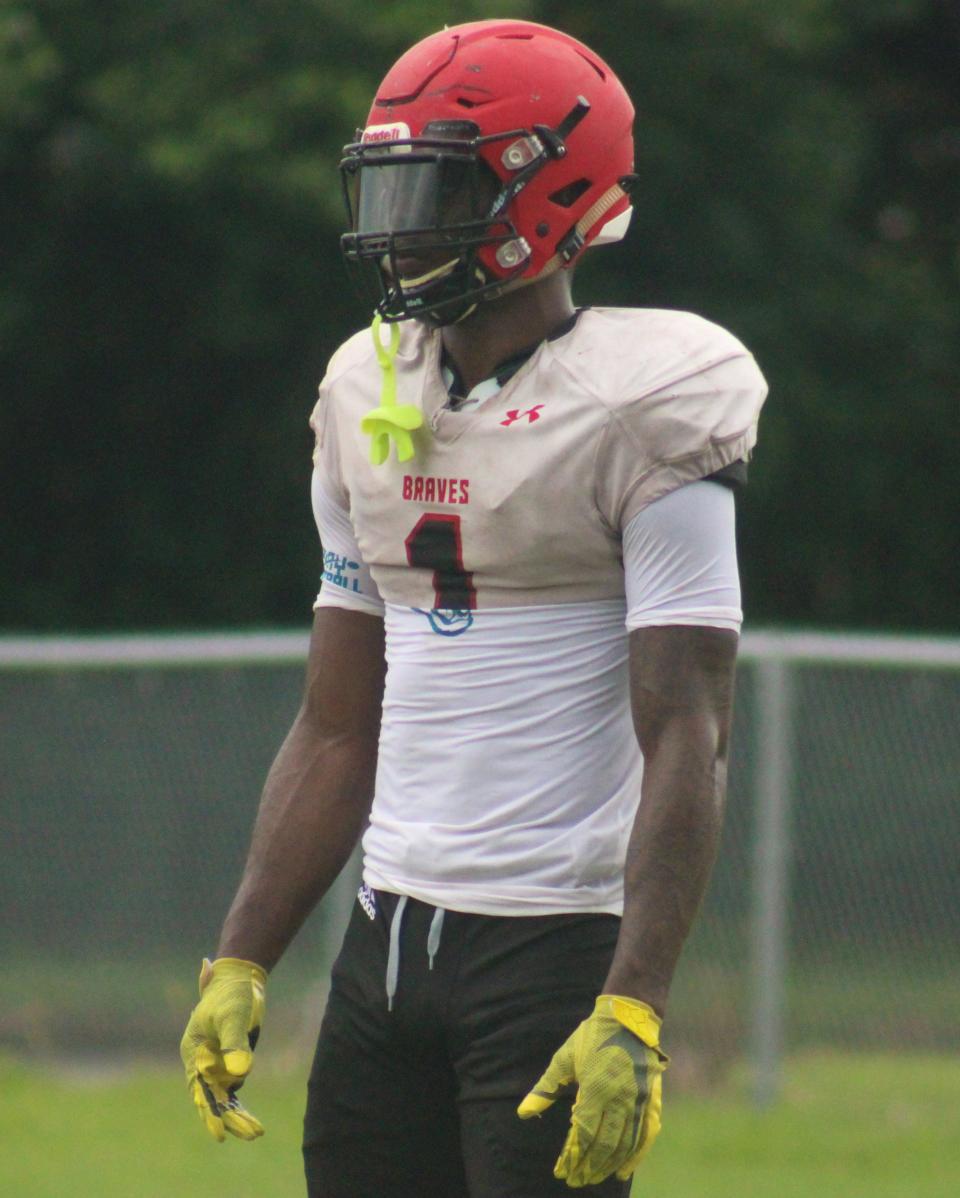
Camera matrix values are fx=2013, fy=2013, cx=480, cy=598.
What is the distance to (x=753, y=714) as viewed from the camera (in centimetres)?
693

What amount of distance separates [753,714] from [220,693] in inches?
77.8

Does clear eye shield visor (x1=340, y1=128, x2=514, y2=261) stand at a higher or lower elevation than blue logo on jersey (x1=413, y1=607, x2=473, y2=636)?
higher

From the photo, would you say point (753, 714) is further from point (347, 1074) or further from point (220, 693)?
point (347, 1074)

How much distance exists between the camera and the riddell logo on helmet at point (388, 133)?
2.55 metres

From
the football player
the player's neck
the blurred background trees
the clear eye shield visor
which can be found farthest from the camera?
the blurred background trees

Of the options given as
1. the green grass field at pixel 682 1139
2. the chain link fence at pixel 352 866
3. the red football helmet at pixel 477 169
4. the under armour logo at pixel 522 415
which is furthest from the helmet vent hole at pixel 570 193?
the chain link fence at pixel 352 866

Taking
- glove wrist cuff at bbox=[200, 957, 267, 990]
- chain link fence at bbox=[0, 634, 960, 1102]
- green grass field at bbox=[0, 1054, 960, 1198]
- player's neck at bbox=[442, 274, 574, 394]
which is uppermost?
A: player's neck at bbox=[442, 274, 574, 394]

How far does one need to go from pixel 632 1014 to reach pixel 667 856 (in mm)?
190

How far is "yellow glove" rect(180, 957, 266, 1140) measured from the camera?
2.67 metres

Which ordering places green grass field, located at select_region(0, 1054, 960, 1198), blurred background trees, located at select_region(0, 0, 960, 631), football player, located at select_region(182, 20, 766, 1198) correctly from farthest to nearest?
blurred background trees, located at select_region(0, 0, 960, 631)
green grass field, located at select_region(0, 1054, 960, 1198)
football player, located at select_region(182, 20, 766, 1198)

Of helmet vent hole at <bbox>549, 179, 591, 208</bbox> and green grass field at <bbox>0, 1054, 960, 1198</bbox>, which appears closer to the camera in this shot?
helmet vent hole at <bbox>549, 179, 591, 208</bbox>

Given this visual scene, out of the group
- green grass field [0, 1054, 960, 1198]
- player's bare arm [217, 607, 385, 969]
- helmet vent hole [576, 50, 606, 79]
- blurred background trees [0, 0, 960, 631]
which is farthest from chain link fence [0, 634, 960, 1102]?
helmet vent hole [576, 50, 606, 79]

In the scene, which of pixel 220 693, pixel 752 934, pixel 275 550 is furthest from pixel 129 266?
pixel 752 934

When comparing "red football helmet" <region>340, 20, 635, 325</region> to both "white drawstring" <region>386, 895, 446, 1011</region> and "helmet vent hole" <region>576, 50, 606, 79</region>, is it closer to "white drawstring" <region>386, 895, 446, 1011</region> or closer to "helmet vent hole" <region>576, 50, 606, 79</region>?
"helmet vent hole" <region>576, 50, 606, 79</region>
